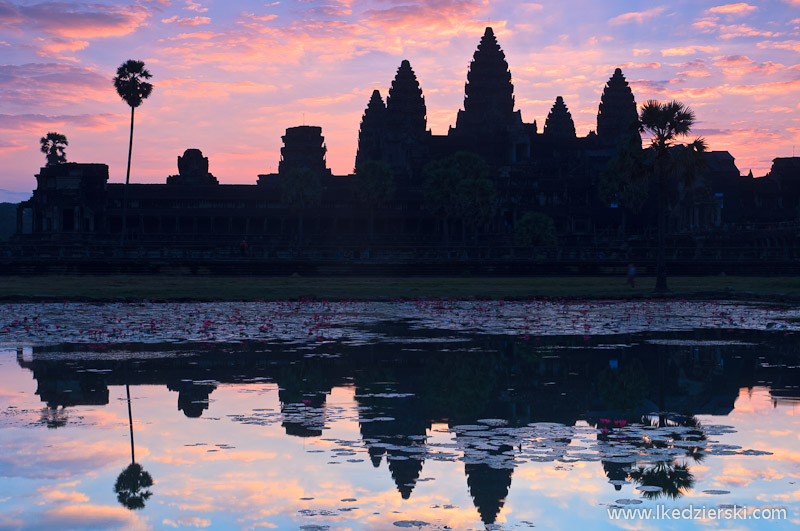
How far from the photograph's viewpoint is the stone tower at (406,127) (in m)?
130

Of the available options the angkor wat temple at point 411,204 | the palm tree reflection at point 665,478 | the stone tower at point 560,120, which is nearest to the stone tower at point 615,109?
the stone tower at point 560,120

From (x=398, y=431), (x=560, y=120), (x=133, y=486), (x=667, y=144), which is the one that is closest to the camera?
(x=133, y=486)

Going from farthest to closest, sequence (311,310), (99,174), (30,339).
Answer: (99,174)
(311,310)
(30,339)

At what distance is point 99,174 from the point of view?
374 feet

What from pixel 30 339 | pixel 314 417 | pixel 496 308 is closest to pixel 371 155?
pixel 496 308

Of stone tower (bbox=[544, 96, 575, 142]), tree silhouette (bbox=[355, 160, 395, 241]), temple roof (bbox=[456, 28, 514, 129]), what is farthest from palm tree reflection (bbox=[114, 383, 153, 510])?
stone tower (bbox=[544, 96, 575, 142])

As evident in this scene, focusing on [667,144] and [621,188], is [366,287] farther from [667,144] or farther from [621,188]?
[621,188]

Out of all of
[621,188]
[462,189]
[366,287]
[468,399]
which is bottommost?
[468,399]

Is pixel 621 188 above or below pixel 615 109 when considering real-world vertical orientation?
below

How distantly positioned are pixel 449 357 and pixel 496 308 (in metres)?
15.3

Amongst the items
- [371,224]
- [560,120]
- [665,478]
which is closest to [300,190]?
[371,224]

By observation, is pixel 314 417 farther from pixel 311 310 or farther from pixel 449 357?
pixel 311 310

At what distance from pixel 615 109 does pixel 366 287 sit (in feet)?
357

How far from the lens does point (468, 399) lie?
45.2 ft
